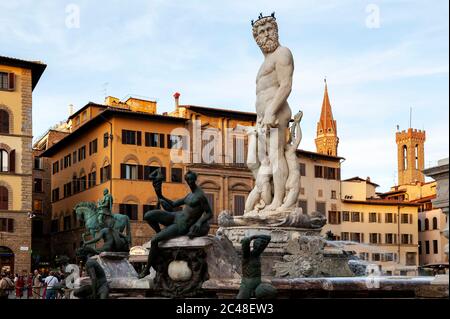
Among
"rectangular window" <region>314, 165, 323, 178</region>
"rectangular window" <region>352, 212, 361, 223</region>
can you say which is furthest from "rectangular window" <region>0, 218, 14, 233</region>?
"rectangular window" <region>352, 212, 361, 223</region>

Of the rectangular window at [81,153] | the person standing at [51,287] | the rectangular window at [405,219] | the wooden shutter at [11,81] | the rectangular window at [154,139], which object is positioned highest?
the wooden shutter at [11,81]

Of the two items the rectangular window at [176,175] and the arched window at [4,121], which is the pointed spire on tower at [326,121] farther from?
the arched window at [4,121]

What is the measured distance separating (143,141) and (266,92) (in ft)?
145

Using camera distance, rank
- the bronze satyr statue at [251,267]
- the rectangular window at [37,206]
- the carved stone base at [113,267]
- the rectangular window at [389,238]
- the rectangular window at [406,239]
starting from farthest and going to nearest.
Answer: the rectangular window at [406,239], the rectangular window at [389,238], the rectangular window at [37,206], the carved stone base at [113,267], the bronze satyr statue at [251,267]

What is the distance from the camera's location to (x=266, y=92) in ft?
53.8

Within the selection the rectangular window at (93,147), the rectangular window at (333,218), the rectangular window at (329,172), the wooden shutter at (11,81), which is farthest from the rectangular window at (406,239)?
the wooden shutter at (11,81)

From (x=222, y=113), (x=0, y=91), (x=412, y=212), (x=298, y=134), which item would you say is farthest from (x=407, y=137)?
(x=298, y=134)

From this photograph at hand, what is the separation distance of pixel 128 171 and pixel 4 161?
9.55m

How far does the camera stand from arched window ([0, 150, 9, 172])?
52938 millimetres

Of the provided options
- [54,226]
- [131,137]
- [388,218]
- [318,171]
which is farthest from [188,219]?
[388,218]

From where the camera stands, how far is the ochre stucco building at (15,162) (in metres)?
51.5

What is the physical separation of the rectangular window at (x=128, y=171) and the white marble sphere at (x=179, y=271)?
4803 centimetres

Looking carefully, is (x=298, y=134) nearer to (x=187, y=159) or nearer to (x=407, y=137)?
(x=187, y=159)
